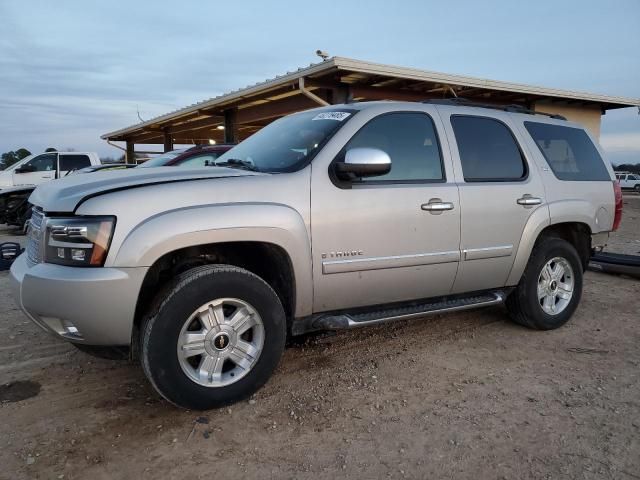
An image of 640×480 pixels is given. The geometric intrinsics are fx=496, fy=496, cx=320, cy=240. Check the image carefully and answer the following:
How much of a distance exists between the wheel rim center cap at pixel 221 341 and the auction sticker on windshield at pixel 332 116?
65.5 inches

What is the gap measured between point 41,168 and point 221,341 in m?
14.7

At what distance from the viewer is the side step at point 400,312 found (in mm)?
3258

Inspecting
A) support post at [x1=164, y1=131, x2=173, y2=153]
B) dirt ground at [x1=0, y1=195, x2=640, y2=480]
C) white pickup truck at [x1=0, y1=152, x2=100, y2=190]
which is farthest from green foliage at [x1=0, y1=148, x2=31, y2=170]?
dirt ground at [x1=0, y1=195, x2=640, y2=480]

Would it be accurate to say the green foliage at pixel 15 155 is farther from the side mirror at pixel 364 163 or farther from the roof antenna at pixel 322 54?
the side mirror at pixel 364 163

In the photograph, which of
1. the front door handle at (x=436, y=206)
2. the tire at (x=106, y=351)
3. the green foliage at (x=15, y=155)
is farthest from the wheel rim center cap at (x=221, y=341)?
the green foliage at (x=15, y=155)

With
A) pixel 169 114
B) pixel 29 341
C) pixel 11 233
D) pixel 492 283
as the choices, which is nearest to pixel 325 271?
pixel 492 283

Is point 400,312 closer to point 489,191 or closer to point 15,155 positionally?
point 489,191

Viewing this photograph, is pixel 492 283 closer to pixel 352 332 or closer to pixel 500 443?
pixel 352 332

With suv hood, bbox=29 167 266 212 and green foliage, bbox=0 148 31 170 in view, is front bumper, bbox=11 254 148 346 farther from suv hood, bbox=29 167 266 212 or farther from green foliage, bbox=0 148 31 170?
green foliage, bbox=0 148 31 170

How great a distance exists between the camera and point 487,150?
4.01 metres

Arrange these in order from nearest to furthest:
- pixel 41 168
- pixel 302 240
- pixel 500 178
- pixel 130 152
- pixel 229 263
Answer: pixel 302 240
pixel 229 263
pixel 500 178
pixel 41 168
pixel 130 152

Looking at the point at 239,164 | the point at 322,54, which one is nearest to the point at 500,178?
the point at 239,164

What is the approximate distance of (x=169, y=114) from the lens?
739 inches

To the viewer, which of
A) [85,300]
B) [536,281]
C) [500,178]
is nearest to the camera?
[85,300]
